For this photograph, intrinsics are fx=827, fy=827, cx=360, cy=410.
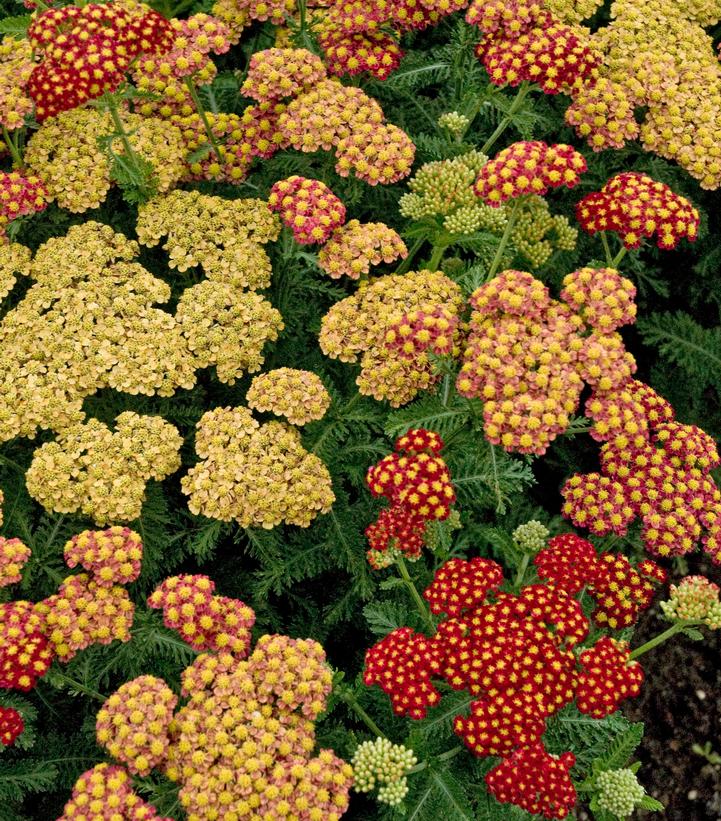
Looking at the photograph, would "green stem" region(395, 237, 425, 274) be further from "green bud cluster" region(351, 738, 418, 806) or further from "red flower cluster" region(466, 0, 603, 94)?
"green bud cluster" region(351, 738, 418, 806)

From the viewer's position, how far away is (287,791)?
3445 mm

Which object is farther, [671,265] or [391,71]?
[671,265]

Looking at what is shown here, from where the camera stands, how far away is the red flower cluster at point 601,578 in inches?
Result: 168

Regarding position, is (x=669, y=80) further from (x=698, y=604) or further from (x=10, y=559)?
(x=10, y=559)

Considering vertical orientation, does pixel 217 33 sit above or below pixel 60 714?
above

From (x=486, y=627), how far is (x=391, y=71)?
3.59 metres

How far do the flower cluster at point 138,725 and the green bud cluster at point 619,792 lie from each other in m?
2.03

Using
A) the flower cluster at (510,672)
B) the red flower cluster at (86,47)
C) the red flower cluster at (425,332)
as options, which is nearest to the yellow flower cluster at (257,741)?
the flower cluster at (510,672)

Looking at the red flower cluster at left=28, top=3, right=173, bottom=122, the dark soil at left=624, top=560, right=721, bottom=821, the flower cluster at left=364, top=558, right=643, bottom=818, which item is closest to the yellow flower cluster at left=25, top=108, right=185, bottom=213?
the red flower cluster at left=28, top=3, right=173, bottom=122

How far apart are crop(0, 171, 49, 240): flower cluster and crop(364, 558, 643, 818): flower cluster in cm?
323

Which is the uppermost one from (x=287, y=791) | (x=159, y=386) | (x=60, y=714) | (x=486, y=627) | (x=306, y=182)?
(x=306, y=182)

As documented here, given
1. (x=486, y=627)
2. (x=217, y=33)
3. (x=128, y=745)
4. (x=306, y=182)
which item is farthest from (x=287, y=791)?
(x=217, y=33)

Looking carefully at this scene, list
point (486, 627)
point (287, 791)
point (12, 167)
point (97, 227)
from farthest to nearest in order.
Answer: point (12, 167) < point (97, 227) < point (486, 627) < point (287, 791)

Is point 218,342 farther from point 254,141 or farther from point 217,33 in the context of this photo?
point 217,33
